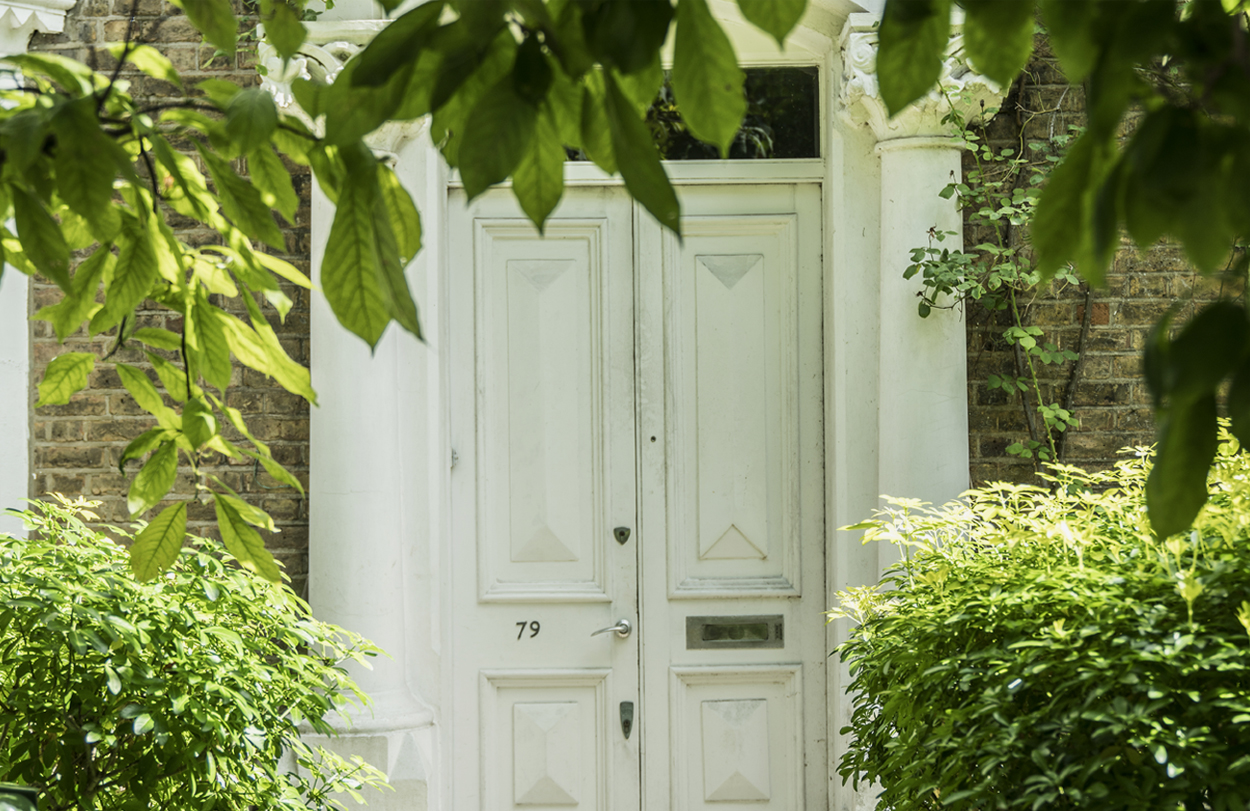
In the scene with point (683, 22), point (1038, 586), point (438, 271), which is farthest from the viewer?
point (438, 271)

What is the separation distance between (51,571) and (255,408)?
1692 millimetres

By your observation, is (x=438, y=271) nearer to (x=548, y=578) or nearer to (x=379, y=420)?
(x=379, y=420)

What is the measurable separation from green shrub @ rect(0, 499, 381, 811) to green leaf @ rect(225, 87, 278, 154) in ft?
5.32

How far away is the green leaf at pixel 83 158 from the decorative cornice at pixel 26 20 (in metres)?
3.71

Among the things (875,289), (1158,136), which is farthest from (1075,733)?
(875,289)

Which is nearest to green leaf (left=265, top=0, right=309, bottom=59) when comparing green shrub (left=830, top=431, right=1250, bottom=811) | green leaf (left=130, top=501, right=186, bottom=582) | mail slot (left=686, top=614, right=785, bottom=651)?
green leaf (left=130, top=501, right=186, bottom=582)

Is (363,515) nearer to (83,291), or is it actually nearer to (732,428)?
(732,428)

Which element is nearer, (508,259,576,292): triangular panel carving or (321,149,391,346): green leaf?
(321,149,391,346): green leaf

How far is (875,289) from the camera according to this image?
3.88 m

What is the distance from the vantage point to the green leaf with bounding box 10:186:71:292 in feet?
2.39

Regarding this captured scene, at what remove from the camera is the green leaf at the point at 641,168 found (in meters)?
0.58

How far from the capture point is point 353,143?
2.15 feet

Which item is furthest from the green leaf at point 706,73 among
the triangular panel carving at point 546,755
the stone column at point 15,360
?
the stone column at point 15,360

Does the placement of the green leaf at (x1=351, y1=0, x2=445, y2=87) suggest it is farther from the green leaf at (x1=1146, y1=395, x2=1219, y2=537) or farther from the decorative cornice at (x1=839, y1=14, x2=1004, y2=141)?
the decorative cornice at (x1=839, y1=14, x2=1004, y2=141)
